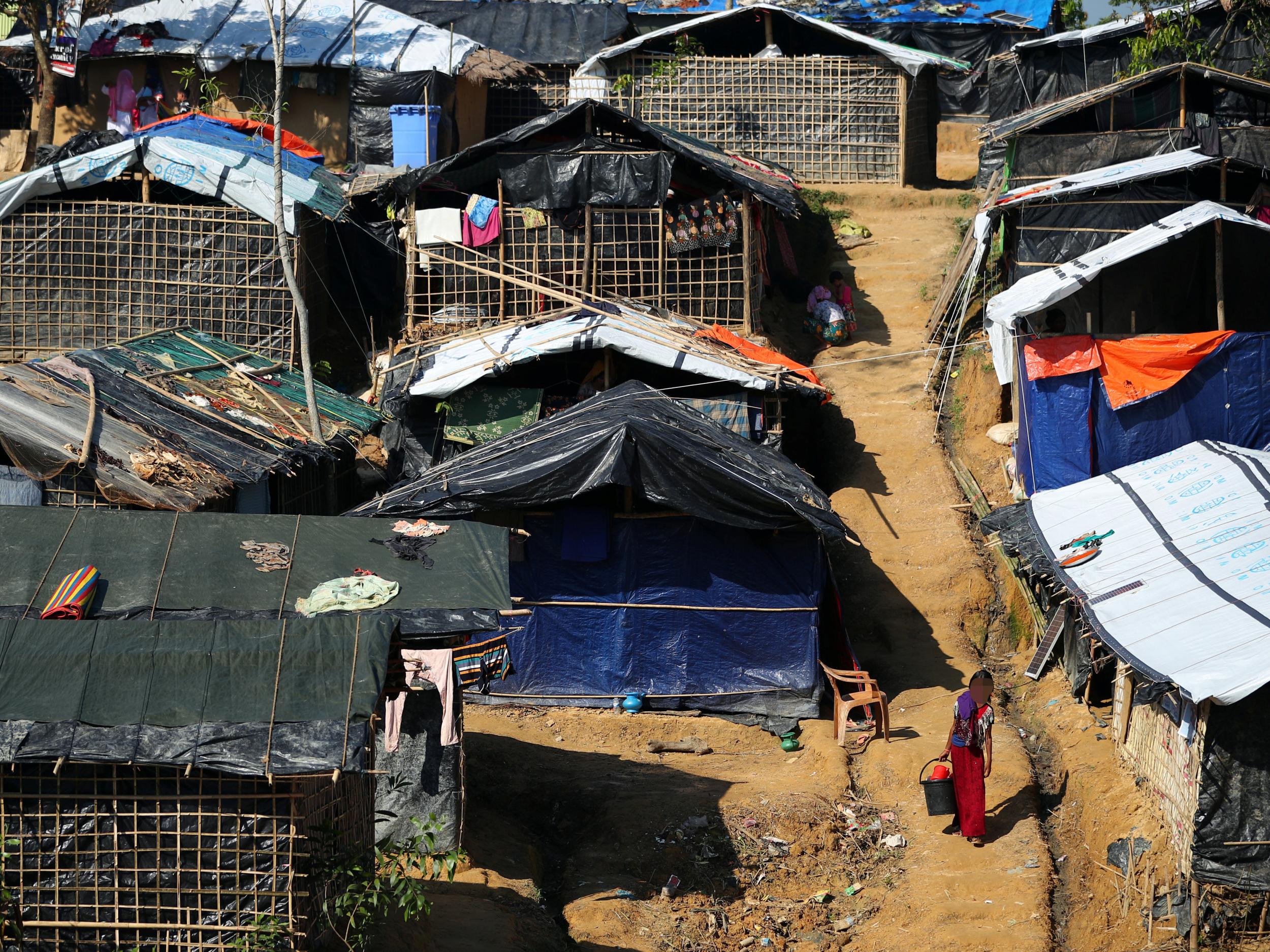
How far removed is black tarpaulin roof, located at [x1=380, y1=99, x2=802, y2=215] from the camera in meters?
18.4

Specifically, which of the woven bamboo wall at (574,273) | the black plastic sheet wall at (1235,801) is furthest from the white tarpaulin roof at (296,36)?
the black plastic sheet wall at (1235,801)

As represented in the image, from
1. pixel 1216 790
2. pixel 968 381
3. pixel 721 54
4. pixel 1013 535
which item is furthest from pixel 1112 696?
pixel 721 54

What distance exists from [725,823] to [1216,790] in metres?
4.01

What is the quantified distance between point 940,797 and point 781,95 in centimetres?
1676

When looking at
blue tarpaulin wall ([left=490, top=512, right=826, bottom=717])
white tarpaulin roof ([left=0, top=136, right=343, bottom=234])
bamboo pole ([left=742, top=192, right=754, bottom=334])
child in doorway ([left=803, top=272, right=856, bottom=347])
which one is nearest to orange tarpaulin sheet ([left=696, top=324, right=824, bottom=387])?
bamboo pole ([left=742, top=192, right=754, bottom=334])

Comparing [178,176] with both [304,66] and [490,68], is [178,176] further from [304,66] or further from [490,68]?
[490,68]

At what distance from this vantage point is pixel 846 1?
2867cm

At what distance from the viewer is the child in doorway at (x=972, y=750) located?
11219 millimetres

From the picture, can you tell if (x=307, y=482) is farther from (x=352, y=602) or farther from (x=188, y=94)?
(x=188, y=94)

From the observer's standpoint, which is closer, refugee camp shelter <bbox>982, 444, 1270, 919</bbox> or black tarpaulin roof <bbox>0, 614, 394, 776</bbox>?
black tarpaulin roof <bbox>0, 614, 394, 776</bbox>

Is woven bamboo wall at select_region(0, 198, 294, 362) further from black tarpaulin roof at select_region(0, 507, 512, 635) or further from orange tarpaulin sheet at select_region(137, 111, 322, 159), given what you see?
black tarpaulin roof at select_region(0, 507, 512, 635)

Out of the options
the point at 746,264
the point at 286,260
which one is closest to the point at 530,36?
the point at 746,264

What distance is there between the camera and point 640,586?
14258 mm

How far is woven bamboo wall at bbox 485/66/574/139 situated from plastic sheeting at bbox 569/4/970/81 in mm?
518
